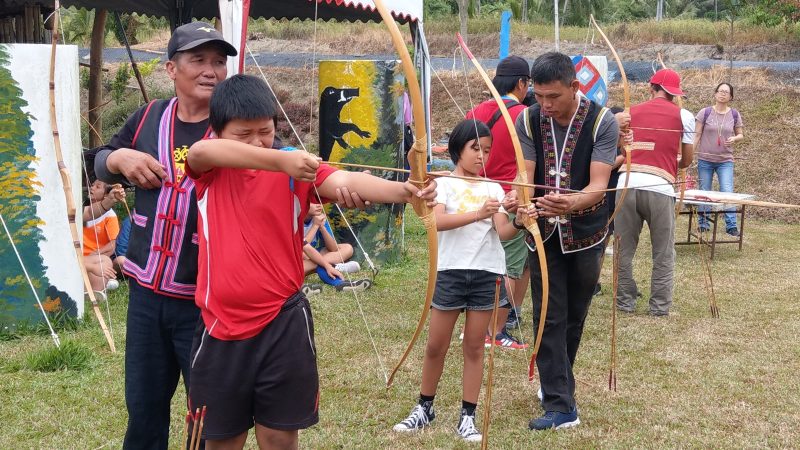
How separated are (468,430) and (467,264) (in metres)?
0.77

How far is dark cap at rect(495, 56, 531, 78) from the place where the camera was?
5402mm

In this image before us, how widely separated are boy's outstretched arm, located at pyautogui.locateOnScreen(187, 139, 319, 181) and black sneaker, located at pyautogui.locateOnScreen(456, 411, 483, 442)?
6.75ft

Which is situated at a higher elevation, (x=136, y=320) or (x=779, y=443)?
(x=136, y=320)

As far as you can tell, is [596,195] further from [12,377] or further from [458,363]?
[12,377]

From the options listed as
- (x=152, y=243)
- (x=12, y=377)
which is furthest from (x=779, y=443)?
(x=12, y=377)

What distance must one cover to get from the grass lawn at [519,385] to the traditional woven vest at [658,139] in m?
1.15

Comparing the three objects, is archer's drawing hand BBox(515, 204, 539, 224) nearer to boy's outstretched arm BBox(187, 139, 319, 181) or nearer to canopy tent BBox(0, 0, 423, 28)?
boy's outstretched arm BBox(187, 139, 319, 181)

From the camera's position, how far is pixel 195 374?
8.40 feet

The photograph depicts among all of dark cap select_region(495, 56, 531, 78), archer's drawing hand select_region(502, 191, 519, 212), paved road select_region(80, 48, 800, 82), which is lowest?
archer's drawing hand select_region(502, 191, 519, 212)

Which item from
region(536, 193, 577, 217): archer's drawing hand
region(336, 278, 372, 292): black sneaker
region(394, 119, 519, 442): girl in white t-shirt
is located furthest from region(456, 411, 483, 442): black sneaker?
region(336, 278, 372, 292): black sneaker

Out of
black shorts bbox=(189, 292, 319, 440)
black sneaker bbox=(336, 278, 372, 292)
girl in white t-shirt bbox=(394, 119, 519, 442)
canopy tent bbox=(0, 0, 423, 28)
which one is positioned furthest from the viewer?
canopy tent bbox=(0, 0, 423, 28)

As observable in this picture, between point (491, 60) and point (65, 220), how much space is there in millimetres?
21393

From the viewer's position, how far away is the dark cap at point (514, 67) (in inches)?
213

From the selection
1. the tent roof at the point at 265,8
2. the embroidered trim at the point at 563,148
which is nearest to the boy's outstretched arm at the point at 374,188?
the embroidered trim at the point at 563,148
